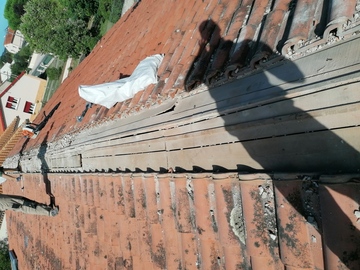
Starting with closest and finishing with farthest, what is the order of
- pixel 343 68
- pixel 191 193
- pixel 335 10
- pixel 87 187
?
pixel 335 10, pixel 343 68, pixel 191 193, pixel 87 187

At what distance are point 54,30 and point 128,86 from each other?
2159cm

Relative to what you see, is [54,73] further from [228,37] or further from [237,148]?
[237,148]

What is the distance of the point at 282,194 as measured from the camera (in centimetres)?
184

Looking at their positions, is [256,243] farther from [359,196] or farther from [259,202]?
[359,196]

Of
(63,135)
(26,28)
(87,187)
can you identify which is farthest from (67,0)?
(87,187)

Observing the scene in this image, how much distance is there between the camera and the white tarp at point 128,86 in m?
3.55

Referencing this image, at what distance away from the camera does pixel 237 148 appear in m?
2.43

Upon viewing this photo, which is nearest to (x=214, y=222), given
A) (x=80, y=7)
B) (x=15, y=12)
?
(x=80, y=7)

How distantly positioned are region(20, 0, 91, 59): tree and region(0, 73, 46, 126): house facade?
600 centimetres

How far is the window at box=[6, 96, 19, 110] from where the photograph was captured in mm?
27625

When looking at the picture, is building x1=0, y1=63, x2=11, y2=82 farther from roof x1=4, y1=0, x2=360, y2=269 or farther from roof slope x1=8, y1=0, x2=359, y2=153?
roof x1=4, y1=0, x2=360, y2=269

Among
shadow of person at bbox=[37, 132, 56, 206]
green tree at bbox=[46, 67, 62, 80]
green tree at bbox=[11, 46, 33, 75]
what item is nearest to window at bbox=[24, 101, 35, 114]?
green tree at bbox=[46, 67, 62, 80]

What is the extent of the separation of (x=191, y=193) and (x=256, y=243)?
0.73 m

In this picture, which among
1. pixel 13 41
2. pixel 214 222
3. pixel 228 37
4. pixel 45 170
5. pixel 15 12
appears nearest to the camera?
pixel 214 222
